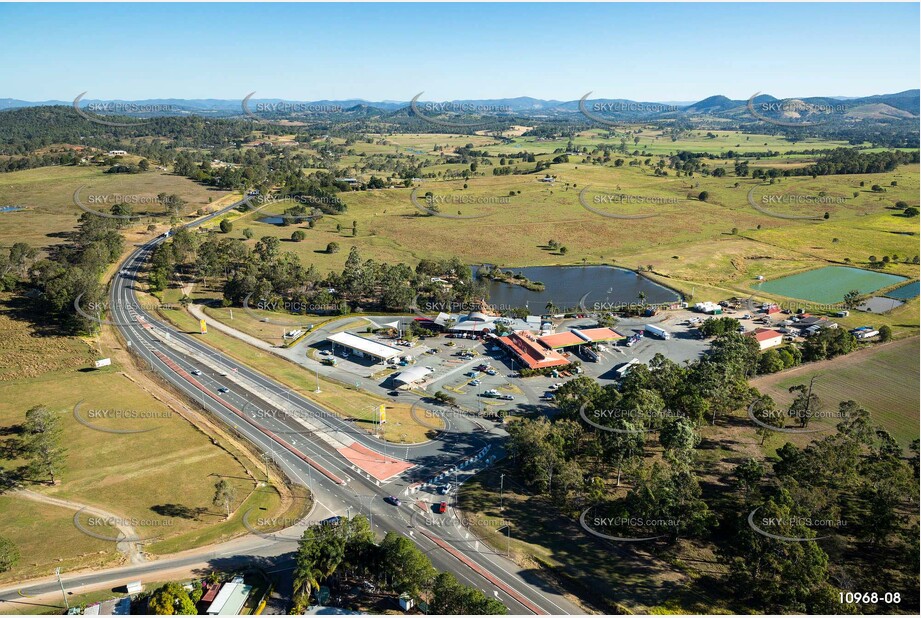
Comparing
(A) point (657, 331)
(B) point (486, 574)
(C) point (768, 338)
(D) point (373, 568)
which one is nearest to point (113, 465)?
(D) point (373, 568)

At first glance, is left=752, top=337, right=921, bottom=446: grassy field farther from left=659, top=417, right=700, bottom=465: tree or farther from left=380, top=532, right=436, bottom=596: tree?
left=380, top=532, right=436, bottom=596: tree

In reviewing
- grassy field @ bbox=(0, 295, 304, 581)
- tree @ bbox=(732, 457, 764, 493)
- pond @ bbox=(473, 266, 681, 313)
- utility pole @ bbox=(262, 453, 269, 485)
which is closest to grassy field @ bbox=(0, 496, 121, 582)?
grassy field @ bbox=(0, 295, 304, 581)

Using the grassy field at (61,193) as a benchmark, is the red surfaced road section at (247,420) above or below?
below

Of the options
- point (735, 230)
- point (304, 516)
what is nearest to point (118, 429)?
point (304, 516)

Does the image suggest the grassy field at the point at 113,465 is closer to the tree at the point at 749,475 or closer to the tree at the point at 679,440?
the tree at the point at 679,440

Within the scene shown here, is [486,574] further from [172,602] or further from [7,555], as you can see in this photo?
[7,555]

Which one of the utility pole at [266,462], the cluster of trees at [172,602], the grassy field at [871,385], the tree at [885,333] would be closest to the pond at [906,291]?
the tree at [885,333]
